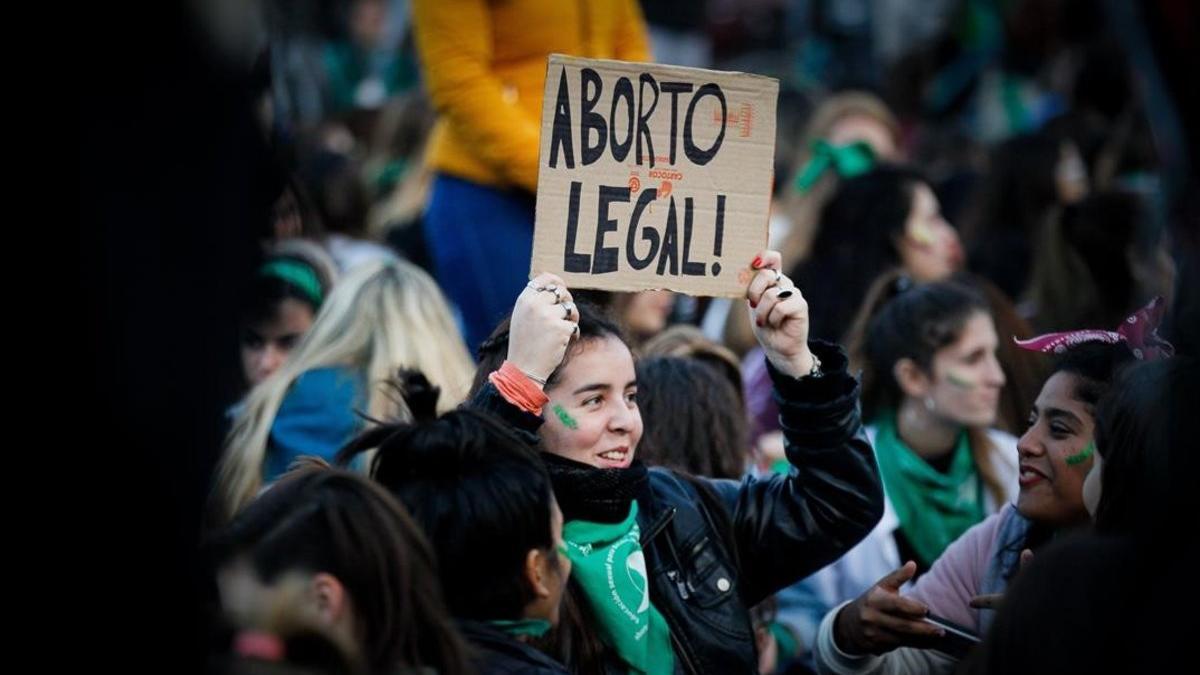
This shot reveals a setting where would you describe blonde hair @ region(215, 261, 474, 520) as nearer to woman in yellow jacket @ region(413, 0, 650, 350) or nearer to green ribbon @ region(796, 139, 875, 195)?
woman in yellow jacket @ region(413, 0, 650, 350)

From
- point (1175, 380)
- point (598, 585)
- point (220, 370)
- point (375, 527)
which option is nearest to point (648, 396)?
point (598, 585)

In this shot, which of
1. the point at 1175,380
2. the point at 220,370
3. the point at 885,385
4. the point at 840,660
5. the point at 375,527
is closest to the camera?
the point at 220,370

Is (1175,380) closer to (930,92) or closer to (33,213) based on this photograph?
(33,213)

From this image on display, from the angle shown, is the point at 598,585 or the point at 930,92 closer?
the point at 598,585

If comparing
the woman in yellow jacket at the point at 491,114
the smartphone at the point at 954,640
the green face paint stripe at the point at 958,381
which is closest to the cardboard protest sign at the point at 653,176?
the smartphone at the point at 954,640

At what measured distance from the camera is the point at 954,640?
12.0 feet

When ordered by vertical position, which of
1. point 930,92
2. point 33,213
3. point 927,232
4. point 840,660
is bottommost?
point 840,660

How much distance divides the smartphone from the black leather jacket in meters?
0.28

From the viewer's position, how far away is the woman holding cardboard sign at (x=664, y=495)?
350 cm

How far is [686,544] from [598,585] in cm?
29

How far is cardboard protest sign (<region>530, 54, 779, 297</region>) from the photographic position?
12.1 feet

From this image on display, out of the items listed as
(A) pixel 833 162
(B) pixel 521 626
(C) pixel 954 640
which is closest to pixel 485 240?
(A) pixel 833 162

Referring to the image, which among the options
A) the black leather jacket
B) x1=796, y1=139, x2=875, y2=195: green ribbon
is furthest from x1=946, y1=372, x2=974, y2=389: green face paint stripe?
x1=796, y1=139, x2=875, y2=195: green ribbon

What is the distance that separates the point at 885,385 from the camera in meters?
5.43
